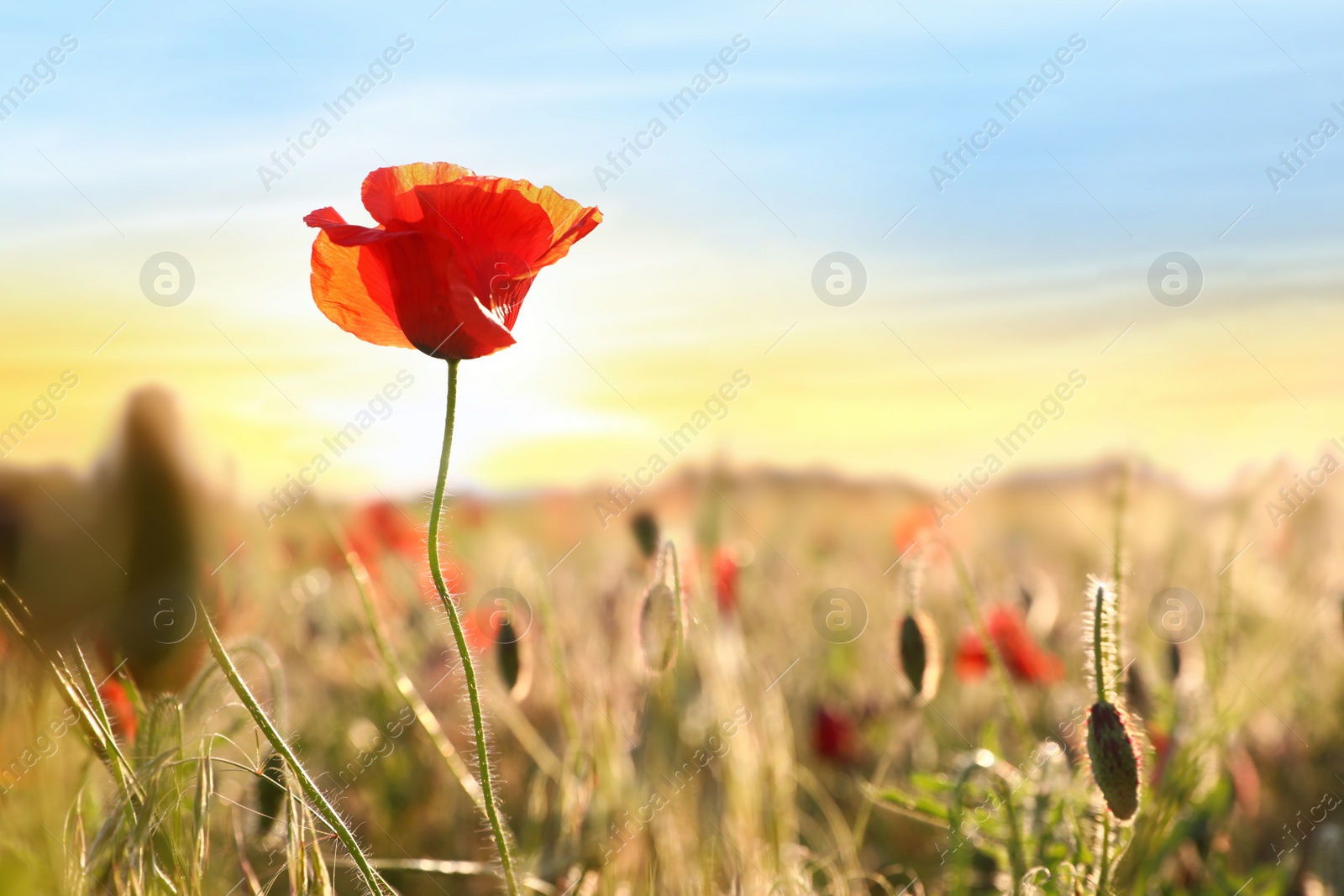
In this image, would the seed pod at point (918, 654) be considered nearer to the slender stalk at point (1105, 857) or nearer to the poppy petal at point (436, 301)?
the slender stalk at point (1105, 857)

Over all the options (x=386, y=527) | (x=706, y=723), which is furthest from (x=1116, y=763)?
(x=386, y=527)

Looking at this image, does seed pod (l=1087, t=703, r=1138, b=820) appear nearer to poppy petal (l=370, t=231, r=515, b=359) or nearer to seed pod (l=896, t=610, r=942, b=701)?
seed pod (l=896, t=610, r=942, b=701)

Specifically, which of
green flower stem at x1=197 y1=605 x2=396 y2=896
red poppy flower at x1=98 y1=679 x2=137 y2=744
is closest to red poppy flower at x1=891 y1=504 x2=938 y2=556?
red poppy flower at x1=98 y1=679 x2=137 y2=744

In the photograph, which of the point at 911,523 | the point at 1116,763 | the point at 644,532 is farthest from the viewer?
the point at 911,523

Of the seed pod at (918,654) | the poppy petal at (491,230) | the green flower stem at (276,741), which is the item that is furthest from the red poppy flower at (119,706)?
the seed pod at (918,654)

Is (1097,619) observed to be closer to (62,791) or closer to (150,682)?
(62,791)

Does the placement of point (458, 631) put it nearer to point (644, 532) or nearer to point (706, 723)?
point (644, 532)
